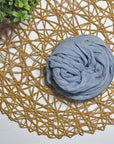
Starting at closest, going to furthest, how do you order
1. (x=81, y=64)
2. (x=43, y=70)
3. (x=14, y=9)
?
(x=14, y=9) < (x=81, y=64) < (x=43, y=70)

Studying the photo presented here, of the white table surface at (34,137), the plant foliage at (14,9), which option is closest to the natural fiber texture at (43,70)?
the white table surface at (34,137)

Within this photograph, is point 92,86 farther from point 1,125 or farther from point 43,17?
point 1,125

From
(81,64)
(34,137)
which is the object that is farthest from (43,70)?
(34,137)

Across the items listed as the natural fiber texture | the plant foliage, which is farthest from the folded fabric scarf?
the plant foliage

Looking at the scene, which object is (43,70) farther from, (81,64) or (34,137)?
(34,137)

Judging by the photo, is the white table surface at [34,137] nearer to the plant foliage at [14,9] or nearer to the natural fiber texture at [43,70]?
the natural fiber texture at [43,70]

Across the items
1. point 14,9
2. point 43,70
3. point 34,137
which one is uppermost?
point 14,9
